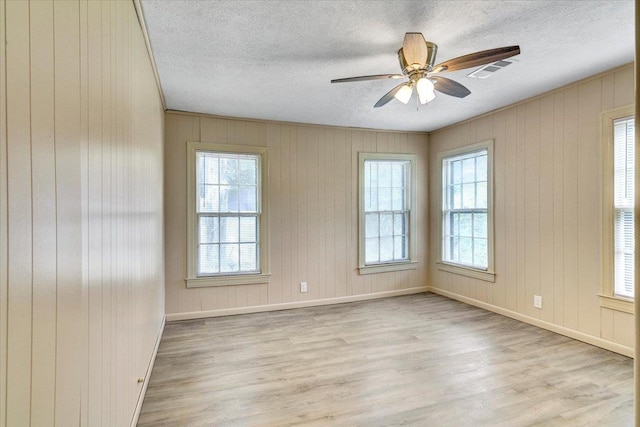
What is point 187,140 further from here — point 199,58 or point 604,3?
point 604,3

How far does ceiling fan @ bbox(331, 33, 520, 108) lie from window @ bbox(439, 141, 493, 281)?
85.3 inches

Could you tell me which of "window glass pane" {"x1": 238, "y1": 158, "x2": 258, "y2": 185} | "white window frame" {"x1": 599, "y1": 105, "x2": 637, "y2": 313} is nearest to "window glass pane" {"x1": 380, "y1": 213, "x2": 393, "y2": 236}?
"window glass pane" {"x1": 238, "y1": 158, "x2": 258, "y2": 185}

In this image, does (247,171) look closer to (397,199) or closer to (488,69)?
(397,199)

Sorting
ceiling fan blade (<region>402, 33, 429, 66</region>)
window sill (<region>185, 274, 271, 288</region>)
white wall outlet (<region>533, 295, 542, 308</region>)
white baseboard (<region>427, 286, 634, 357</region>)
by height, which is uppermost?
ceiling fan blade (<region>402, 33, 429, 66</region>)

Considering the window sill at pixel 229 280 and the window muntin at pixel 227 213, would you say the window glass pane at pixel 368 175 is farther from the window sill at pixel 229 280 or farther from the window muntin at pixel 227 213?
the window sill at pixel 229 280

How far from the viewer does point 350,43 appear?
240 centimetres

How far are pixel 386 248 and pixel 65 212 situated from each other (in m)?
4.63

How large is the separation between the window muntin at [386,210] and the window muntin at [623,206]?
8.61 ft

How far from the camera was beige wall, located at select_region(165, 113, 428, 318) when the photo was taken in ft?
13.3

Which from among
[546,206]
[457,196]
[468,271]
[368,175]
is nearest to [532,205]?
[546,206]

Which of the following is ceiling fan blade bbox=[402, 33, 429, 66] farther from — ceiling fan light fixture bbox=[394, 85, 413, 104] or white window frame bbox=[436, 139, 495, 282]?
white window frame bbox=[436, 139, 495, 282]

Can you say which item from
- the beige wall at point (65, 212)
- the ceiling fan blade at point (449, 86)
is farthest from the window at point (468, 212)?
the beige wall at point (65, 212)

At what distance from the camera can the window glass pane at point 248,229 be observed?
14.2 feet

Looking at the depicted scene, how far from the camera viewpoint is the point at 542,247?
3.65 m
